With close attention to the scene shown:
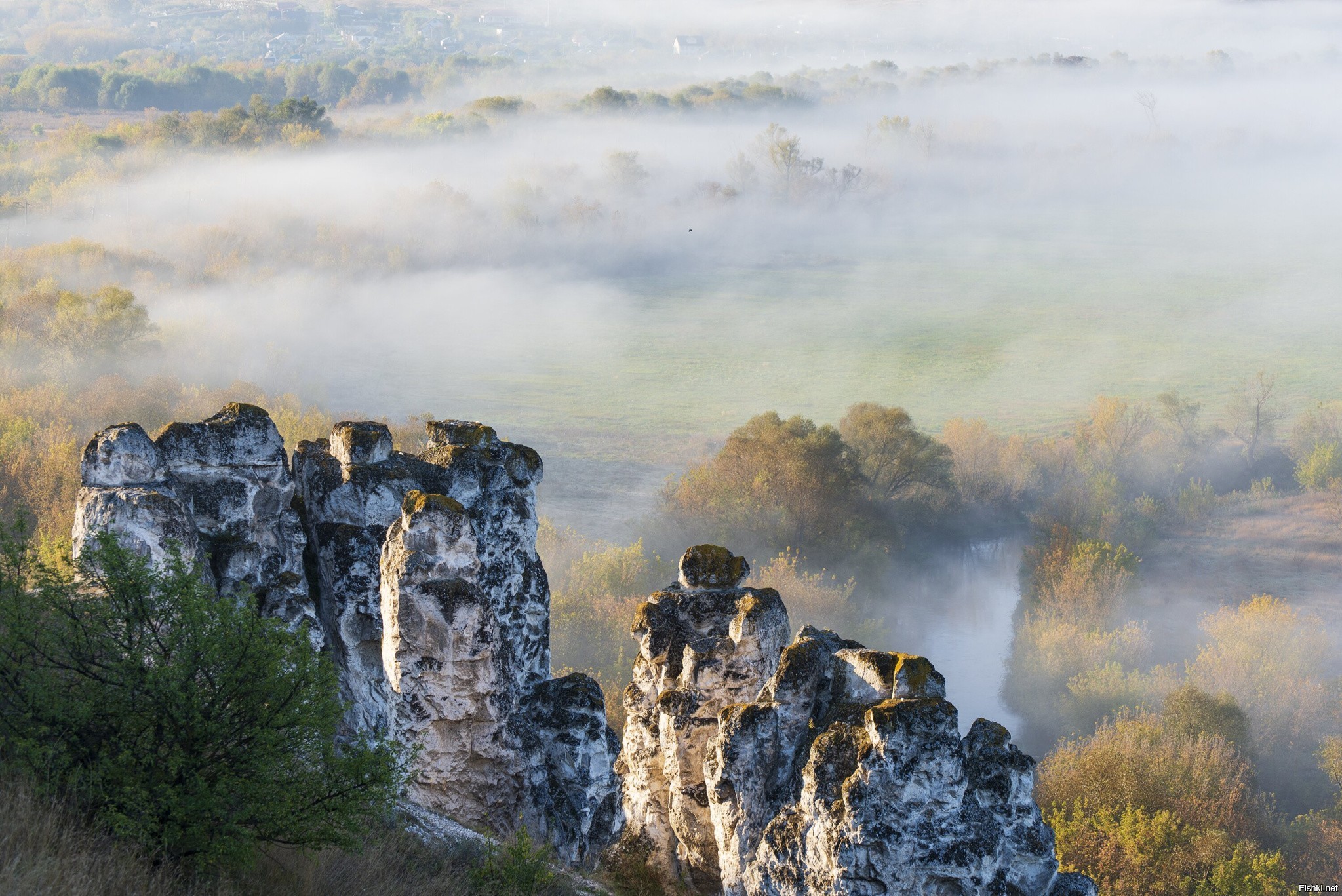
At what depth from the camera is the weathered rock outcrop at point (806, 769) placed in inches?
380

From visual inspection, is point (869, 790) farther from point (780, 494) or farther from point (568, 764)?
point (780, 494)

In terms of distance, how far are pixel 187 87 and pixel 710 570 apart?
175895 mm

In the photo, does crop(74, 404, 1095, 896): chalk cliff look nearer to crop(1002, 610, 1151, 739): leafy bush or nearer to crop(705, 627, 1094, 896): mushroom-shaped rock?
crop(705, 627, 1094, 896): mushroom-shaped rock

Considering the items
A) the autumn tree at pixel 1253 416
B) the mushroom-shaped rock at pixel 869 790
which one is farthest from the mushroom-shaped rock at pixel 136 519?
the autumn tree at pixel 1253 416

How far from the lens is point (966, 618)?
52.3 meters

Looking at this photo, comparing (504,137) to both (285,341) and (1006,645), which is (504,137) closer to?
(285,341)

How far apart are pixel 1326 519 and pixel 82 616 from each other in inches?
2534

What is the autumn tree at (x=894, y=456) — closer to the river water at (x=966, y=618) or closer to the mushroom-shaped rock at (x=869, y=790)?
the river water at (x=966, y=618)

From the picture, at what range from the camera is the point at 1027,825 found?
10.3 meters

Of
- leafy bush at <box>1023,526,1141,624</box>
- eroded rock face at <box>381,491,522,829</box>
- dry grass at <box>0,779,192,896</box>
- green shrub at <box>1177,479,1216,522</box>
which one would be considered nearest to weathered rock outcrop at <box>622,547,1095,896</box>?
eroded rock face at <box>381,491,522,829</box>

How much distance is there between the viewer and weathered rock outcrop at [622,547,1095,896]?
9648mm

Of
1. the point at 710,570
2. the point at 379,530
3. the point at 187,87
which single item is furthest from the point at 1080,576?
the point at 187,87

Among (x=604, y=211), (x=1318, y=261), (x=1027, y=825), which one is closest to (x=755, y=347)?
(x=604, y=211)

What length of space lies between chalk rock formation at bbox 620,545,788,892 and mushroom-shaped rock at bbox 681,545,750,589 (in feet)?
0.04
